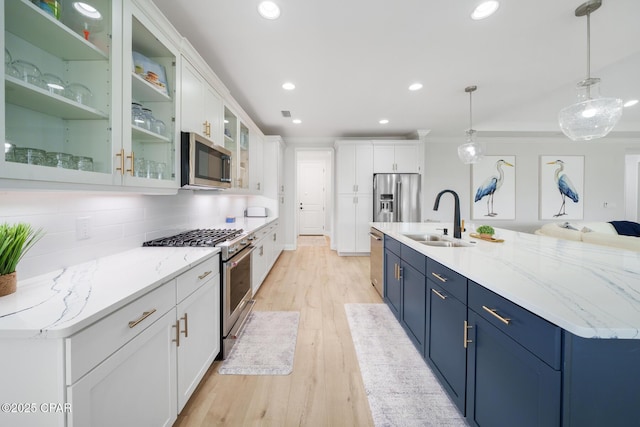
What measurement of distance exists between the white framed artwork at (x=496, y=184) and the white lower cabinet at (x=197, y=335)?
5935 millimetres

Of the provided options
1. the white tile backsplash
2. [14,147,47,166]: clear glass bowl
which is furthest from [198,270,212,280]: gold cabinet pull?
[14,147,47,166]: clear glass bowl

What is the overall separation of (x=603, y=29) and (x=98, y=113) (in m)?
3.64

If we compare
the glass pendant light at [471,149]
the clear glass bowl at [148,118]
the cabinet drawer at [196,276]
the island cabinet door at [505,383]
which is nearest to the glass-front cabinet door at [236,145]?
the clear glass bowl at [148,118]

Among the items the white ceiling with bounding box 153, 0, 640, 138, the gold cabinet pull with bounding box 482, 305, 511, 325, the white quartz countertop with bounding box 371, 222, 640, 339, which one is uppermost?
the white ceiling with bounding box 153, 0, 640, 138

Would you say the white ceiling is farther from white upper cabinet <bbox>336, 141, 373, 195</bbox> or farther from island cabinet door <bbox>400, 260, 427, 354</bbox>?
island cabinet door <bbox>400, 260, 427, 354</bbox>

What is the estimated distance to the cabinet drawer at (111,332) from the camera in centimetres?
70

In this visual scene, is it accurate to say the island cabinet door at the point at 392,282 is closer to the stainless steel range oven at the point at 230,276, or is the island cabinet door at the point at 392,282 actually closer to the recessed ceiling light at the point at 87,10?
the stainless steel range oven at the point at 230,276

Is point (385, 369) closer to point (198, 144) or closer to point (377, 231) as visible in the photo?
point (377, 231)

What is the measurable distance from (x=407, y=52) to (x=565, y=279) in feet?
7.40

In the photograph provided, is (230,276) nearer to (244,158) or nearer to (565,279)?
(565,279)

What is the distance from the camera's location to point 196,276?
4.65 feet

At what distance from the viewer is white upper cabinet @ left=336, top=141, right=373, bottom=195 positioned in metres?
5.11

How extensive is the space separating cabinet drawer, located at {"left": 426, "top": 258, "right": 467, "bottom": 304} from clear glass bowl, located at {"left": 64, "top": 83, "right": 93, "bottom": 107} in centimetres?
201

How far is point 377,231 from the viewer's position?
2982 mm
